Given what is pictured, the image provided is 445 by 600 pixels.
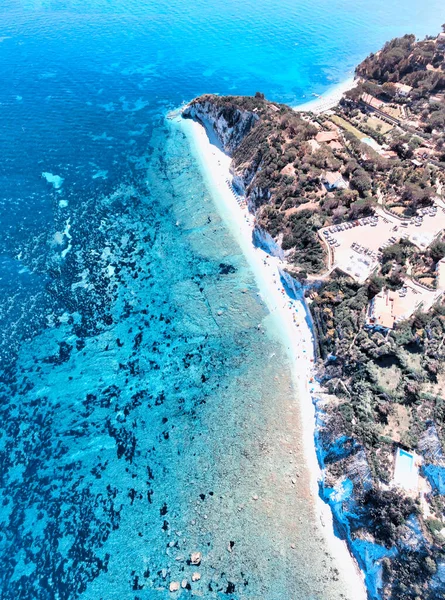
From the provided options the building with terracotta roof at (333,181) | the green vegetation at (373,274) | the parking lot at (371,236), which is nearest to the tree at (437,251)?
the green vegetation at (373,274)

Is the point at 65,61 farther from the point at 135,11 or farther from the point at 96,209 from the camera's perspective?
the point at 96,209

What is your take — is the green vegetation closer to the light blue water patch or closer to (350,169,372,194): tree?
(350,169,372,194): tree

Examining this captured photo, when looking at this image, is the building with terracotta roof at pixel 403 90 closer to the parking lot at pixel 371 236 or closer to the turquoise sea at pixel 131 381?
the parking lot at pixel 371 236

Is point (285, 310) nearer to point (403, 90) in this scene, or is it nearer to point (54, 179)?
point (54, 179)

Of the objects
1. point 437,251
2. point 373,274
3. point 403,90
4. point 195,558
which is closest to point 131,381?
point 195,558

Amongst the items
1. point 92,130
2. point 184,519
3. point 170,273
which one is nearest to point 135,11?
point 92,130

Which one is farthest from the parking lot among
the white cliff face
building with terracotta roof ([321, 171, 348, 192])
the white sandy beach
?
the white cliff face
